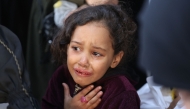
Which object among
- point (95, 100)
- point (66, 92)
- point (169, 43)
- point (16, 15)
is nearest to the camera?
point (169, 43)

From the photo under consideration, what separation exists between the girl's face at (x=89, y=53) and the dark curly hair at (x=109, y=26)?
0.11ft

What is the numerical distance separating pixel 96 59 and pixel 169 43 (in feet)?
2.89

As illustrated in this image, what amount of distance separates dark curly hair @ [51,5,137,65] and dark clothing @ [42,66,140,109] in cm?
11

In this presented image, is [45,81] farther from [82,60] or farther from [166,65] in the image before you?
[166,65]

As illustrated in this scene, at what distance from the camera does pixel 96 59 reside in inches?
76.3

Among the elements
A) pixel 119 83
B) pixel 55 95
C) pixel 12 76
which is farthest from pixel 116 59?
pixel 12 76

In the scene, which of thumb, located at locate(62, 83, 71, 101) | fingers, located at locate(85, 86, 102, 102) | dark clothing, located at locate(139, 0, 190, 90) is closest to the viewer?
dark clothing, located at locate(139, 0, 190, 90)

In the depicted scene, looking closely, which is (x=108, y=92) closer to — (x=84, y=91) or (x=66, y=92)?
(x=84, y=91)

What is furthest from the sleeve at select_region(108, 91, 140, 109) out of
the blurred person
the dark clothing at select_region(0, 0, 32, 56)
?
the dark clothing at select_region(0, 0, 32, 56)

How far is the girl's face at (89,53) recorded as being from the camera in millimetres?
1920

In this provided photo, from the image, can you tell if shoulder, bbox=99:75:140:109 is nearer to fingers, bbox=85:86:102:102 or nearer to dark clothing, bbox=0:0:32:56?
fingers, bbox=85:86:102:102

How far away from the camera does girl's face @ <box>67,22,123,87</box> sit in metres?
1.92

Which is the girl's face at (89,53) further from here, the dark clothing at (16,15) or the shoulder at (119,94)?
the dark clothing at (16,15)

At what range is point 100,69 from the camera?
197 cm
